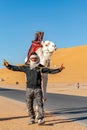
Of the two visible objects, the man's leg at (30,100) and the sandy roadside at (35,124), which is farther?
the man's leg at (30,100)

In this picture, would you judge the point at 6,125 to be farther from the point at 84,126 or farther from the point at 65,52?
the point at 65,52

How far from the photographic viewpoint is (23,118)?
13.7m

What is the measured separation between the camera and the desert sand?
1189cm

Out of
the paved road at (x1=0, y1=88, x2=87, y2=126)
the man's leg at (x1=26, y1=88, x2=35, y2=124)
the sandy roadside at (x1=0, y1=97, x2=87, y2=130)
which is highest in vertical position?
the man's leg at (x1=26, y1=88, x2=35, y2=124)

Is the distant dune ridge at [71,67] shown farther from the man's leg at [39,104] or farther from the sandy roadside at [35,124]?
the man's leg at [39,104]

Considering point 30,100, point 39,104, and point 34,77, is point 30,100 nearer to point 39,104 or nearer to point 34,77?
point 39,104

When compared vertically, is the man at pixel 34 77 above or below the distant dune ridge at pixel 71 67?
below

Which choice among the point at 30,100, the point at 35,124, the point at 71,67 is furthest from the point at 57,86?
the point at 30,100

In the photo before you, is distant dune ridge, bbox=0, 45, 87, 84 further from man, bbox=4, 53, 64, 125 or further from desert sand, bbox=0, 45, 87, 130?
man, bbox=4, 53, 64, 125

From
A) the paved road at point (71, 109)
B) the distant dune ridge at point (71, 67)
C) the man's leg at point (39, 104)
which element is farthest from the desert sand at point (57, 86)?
the paved road at point (71, 109)

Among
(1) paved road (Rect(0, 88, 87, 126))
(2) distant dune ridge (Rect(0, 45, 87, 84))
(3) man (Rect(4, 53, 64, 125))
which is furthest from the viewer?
(2) distant dune ridge (Rect(0, 45, 87, 84))

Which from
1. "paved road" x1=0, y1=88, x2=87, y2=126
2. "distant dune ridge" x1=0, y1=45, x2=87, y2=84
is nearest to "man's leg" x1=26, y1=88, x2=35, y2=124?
"paved road" x1=0, y1=88, x2=87, y2=126

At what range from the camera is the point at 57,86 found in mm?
68000

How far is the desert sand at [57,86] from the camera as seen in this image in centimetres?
1189
